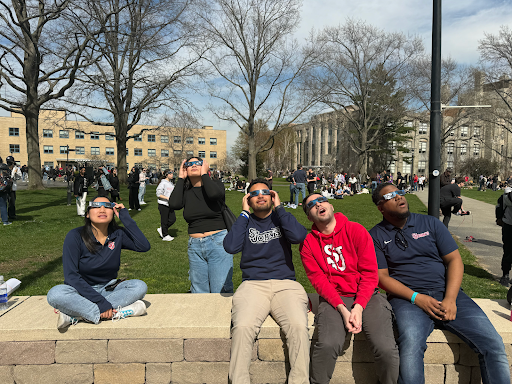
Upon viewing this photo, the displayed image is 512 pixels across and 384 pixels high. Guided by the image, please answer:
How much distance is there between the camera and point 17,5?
19203 mm

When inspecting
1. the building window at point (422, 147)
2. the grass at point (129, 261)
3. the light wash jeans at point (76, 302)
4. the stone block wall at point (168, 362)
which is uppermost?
the building window at point (422, 147)

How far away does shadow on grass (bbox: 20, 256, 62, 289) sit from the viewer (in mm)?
5762

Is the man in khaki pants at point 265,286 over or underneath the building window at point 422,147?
underneath

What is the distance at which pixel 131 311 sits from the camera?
3.08 meters

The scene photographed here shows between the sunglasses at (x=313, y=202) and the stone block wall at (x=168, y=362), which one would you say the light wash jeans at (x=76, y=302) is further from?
the sunglasses at (x=313, y=202)

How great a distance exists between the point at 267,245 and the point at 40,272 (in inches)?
195

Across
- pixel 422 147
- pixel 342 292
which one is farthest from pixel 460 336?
pixel 422 147

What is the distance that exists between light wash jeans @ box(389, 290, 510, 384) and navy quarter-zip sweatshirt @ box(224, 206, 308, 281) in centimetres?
100

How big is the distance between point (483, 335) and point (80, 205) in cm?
1302

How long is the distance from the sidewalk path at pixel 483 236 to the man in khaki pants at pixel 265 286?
16.6 feet

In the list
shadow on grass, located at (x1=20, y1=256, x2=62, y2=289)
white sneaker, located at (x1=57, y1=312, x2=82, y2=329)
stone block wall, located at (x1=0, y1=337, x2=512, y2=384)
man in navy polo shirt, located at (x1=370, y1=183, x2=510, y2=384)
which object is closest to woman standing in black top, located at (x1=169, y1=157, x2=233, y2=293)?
stone block wall, located at (x1=0, y1=337, x2=512, y2=384)

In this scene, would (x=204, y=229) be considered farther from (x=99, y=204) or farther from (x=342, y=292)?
(x=342, y=292)

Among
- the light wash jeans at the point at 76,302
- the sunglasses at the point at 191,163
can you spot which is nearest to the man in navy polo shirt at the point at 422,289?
the sunglasses at the point at 191,163

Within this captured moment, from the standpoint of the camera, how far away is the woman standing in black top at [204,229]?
3.79 meters
